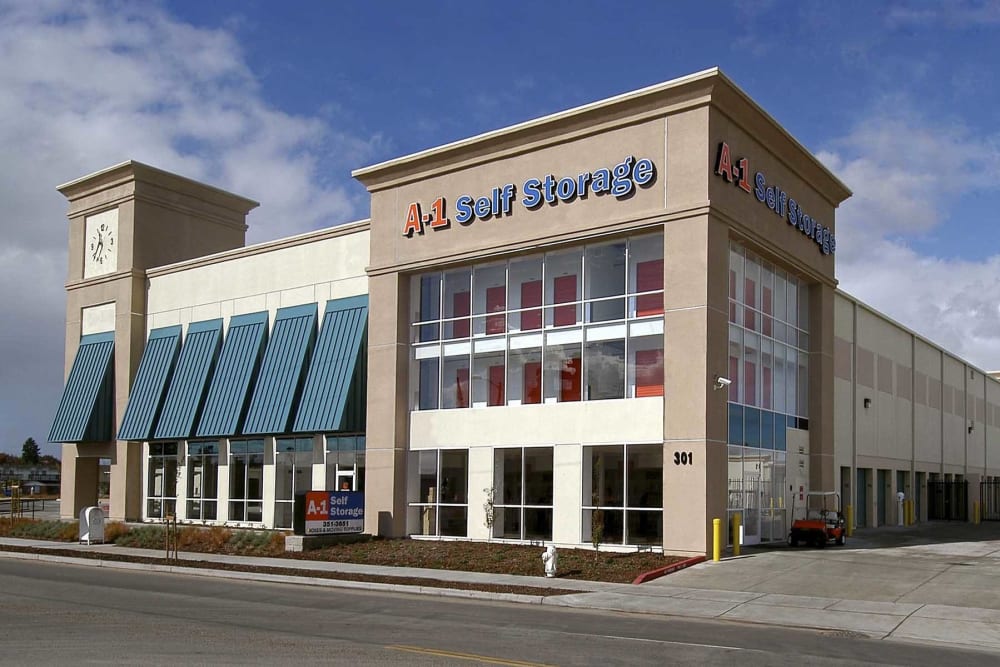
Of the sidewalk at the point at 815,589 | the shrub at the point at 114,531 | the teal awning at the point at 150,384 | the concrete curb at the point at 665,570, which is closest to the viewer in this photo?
the sidewalk at the point at 815,589

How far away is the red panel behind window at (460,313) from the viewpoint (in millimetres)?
33562

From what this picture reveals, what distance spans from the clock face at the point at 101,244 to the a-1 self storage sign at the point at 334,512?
2123cm

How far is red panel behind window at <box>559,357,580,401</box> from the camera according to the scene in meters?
30.6

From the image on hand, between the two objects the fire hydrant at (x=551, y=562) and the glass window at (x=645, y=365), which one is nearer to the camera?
the fire hydrant at (x=551, y=562)

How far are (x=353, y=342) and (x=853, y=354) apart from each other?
1894 centimetres

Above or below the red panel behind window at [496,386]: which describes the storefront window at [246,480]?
below

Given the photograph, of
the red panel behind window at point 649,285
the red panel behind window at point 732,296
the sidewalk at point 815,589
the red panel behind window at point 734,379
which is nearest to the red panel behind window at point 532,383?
the red panel behind window at point 649,285

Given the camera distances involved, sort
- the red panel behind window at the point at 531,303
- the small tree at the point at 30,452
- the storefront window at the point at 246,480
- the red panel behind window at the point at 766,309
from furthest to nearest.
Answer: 1. the small tree at the point at 30,452
2. the storefront window at the point at 246,480
3. the red panel behind window at the point at 766,309
4. the red panel behind window at the point at 531,303

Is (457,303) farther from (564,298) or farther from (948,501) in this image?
(948,501)

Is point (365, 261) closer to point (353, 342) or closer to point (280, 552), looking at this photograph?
point (353, 342)

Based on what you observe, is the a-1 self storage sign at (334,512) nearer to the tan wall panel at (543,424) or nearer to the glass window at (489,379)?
the tan wall panel at (543,424)

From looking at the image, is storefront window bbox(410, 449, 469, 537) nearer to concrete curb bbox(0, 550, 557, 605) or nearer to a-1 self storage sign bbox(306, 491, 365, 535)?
a-1 self storage sign bbox(306, 491, 365, 535)

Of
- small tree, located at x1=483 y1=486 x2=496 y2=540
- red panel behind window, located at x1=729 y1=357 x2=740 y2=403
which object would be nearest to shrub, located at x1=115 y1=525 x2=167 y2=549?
small tree, located at x1=483 y1=486 x2=496 y2=540

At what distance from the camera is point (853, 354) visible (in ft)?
129
